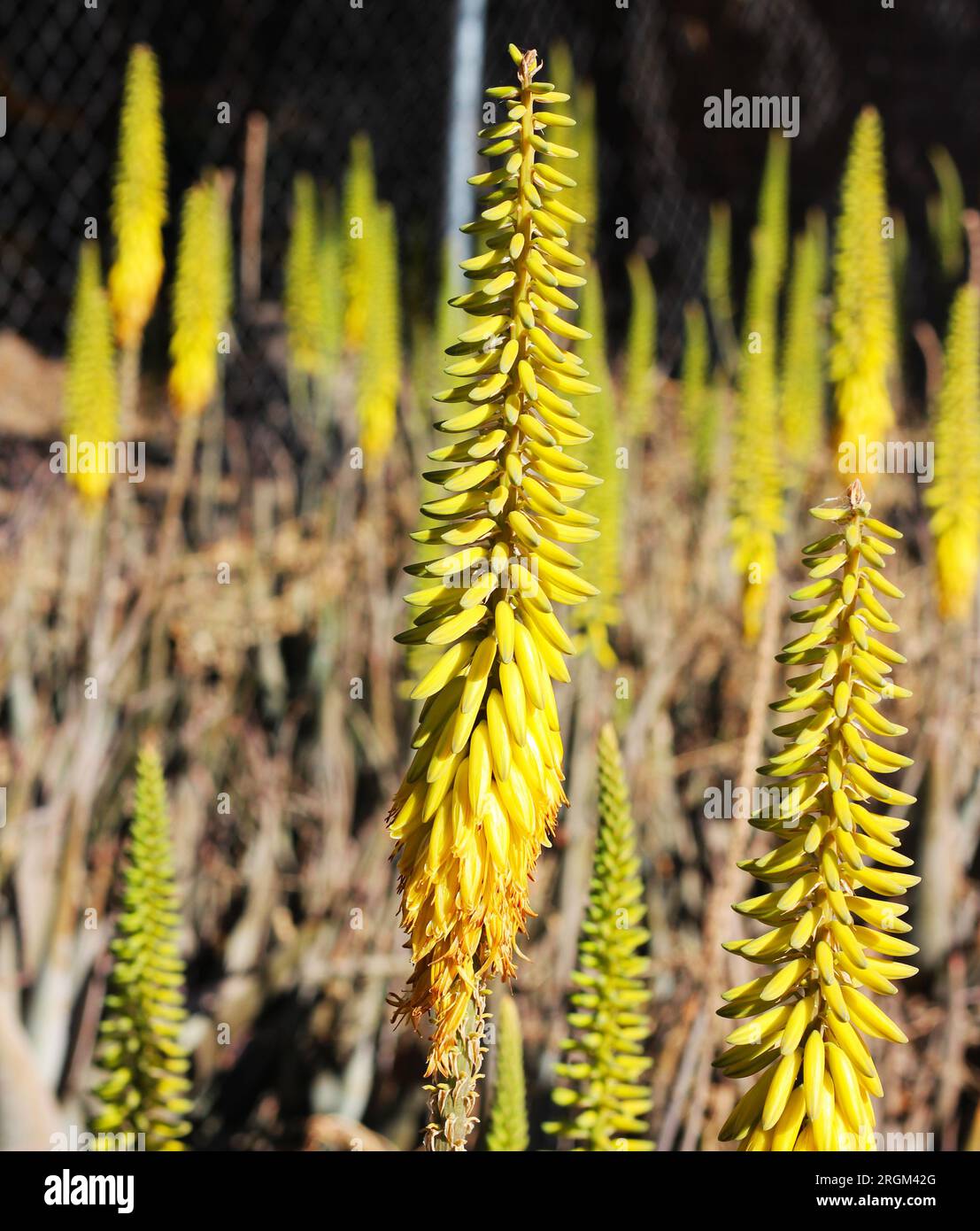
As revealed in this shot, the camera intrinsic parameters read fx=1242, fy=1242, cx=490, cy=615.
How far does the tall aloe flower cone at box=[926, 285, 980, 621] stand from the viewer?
3.12 metres

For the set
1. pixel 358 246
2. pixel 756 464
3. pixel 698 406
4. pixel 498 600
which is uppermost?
pixel 358 246

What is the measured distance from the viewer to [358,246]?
4344mm

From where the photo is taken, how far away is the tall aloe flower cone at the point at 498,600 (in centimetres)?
118

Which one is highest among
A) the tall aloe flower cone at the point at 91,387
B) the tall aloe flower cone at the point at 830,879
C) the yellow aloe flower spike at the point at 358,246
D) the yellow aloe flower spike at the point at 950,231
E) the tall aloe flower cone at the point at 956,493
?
the yellow aloe flower spike at the point at 950,231

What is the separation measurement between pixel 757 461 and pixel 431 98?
324 centimetres

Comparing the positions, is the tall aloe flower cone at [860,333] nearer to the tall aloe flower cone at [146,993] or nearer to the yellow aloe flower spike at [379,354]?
the yellow aloe flower spike at [379,354]

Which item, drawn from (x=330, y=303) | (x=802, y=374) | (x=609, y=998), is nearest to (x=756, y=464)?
(x=802, y=374)

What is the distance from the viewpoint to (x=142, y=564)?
408 cm

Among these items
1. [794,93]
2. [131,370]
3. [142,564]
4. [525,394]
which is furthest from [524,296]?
[794,93]

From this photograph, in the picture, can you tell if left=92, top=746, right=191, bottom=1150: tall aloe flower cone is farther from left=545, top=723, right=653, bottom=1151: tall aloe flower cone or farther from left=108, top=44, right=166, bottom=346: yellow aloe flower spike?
left=108, top=44, right=166, bottom=346: yellow aloe flower spike

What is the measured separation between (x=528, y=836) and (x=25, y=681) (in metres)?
2.56

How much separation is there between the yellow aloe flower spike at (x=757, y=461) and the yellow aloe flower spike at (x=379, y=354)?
106 cm

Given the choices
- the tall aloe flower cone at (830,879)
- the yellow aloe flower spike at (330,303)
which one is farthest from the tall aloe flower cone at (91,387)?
the tall aloe flower cone at (830,879)

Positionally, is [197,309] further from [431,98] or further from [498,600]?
[498,600]
